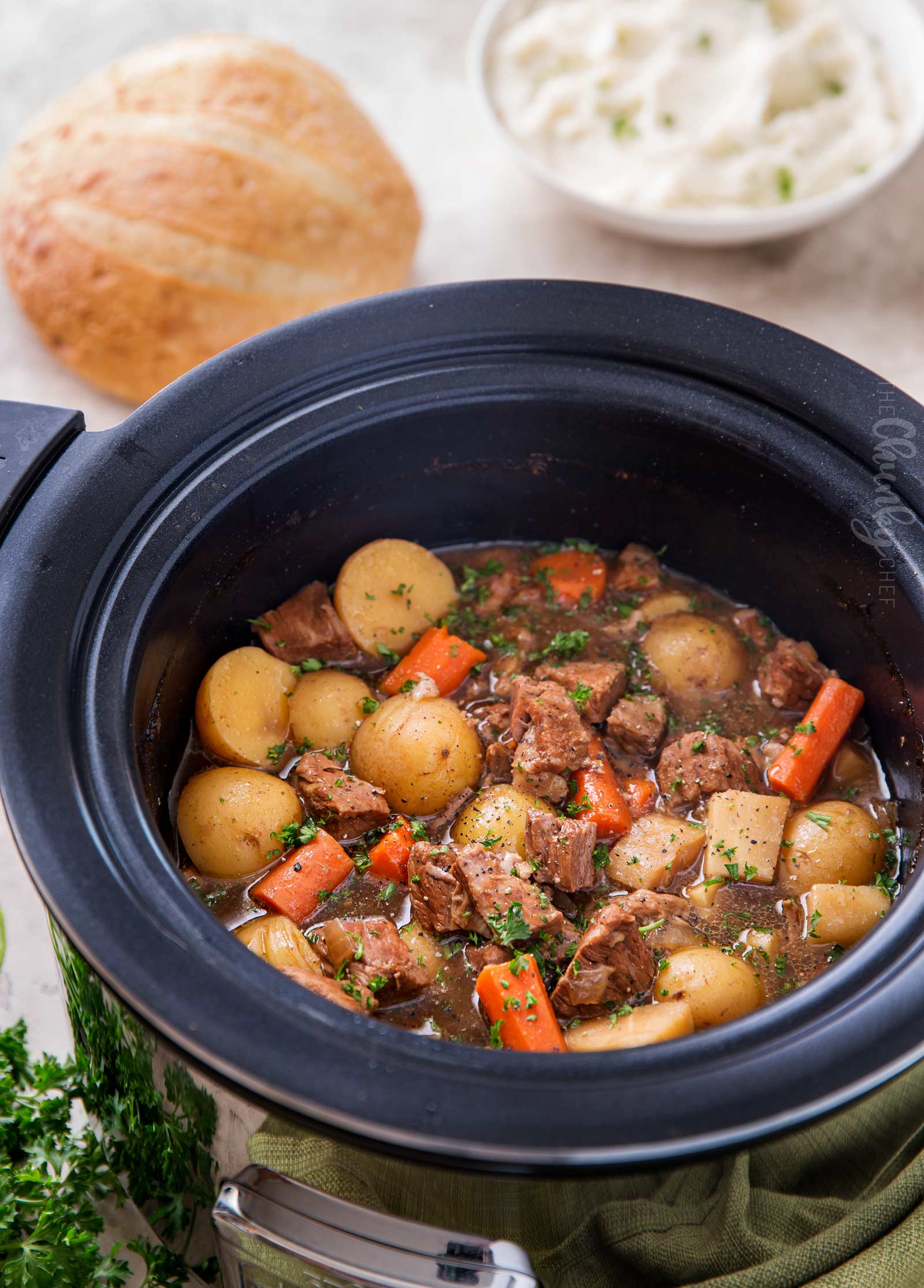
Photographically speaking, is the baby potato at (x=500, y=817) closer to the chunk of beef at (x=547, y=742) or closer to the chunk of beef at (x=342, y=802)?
the chunk of beef at (x=547, y=742)

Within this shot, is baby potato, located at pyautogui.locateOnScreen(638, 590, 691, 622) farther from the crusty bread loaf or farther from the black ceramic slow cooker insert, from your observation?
the crusty bread loaf

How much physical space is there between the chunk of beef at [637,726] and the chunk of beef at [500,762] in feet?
0.62

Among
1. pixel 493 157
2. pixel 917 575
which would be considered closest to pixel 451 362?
pixel 917 575

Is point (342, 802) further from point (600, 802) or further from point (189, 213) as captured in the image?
point (189, 213)

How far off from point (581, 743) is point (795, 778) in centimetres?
37

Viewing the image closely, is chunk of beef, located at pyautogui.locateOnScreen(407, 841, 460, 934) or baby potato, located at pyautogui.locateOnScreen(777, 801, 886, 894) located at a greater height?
baby potato, located at pyautogui.locateOnScreen(777, 801, 886, 894)

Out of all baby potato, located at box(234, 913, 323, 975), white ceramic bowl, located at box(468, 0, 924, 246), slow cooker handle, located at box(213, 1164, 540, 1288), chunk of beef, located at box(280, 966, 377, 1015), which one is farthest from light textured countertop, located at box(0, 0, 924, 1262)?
slow cooker handle, located at box(213, 1164, 540, 1288)

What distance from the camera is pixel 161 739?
198cm

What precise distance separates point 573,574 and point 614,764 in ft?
1.38

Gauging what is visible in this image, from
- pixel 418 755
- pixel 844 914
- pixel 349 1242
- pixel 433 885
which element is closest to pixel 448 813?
pixel 418 755

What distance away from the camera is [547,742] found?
2023mm

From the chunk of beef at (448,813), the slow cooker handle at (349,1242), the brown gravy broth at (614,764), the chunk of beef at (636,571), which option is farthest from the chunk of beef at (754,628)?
the slow cooker handle at (349,1242)

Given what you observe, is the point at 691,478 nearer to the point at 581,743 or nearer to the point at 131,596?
the point at 581,743

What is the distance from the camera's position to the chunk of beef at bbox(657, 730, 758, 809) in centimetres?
205
